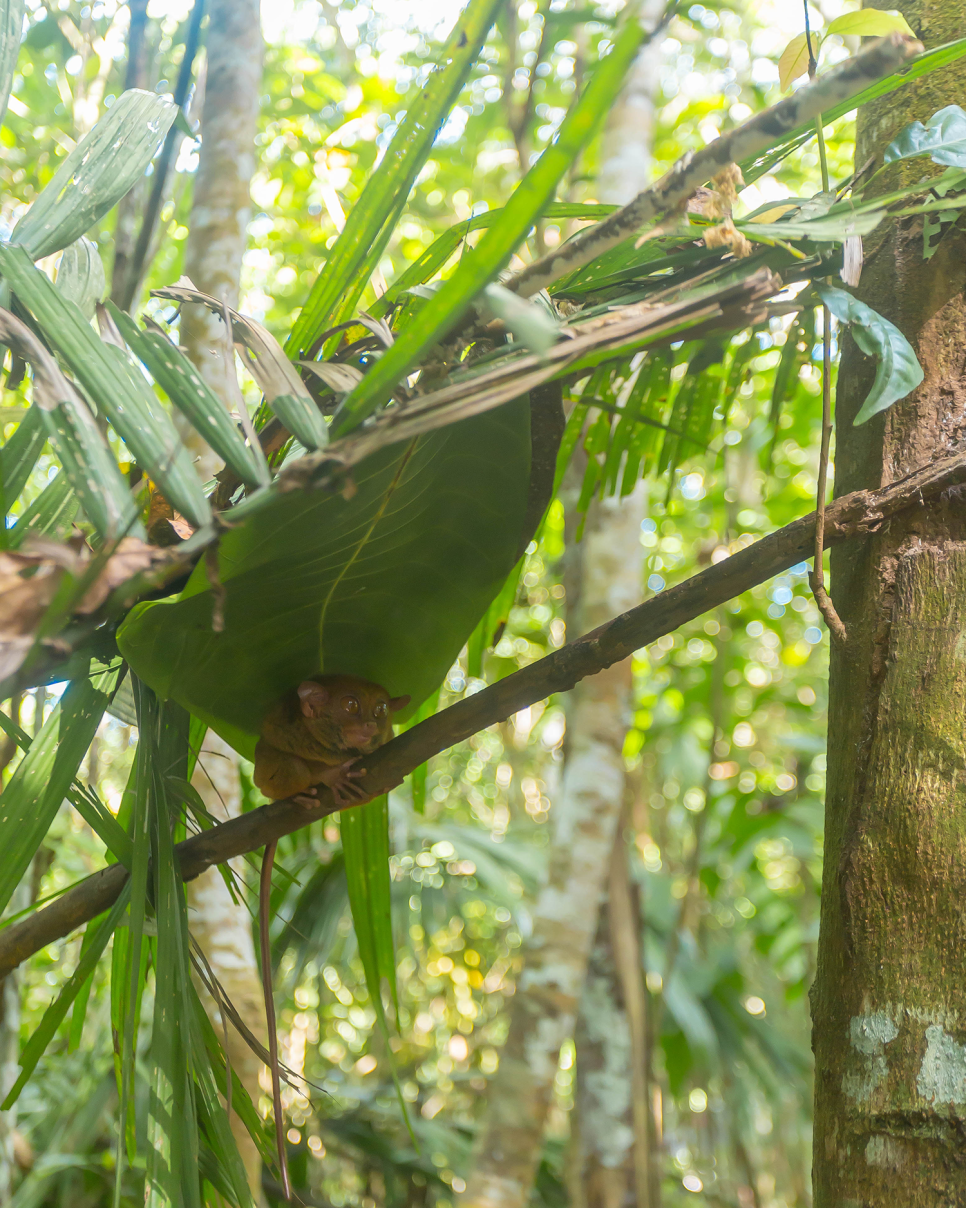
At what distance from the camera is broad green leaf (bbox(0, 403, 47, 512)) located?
846 mm

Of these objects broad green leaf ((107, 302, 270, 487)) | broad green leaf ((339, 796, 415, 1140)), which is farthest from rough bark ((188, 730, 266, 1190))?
broad green leaf ((107, 302, 270, 487))

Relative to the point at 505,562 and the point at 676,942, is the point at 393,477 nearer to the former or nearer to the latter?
the point at 505,562

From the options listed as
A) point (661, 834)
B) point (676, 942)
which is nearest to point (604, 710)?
point (676, 942)

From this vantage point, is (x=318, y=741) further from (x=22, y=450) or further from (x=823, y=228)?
(x=823, y=228)

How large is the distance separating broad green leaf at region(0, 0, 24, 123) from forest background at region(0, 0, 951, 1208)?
15.2 inches

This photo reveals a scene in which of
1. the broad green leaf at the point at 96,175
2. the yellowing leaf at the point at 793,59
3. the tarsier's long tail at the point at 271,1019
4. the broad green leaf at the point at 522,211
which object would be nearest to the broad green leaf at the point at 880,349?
the yellowing leaf at the point at 793,59

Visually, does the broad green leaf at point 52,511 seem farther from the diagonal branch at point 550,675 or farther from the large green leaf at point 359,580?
the diagonal branch at point 550,675

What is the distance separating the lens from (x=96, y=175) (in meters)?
0.97

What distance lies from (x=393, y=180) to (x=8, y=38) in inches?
21.5

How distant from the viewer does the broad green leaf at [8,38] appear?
3.21 ft

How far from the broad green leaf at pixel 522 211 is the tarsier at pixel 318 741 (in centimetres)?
59

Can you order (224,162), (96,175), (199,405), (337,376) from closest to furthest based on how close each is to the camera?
1. (199,405)
2. (337,376)
3. (96,175)
4. (224,162)

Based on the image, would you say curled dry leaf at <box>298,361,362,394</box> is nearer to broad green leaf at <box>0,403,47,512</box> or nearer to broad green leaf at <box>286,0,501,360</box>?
broad green leaf at <box>286,0,501,360</box>

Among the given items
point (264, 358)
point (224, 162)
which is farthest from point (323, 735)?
point (224, 162)
